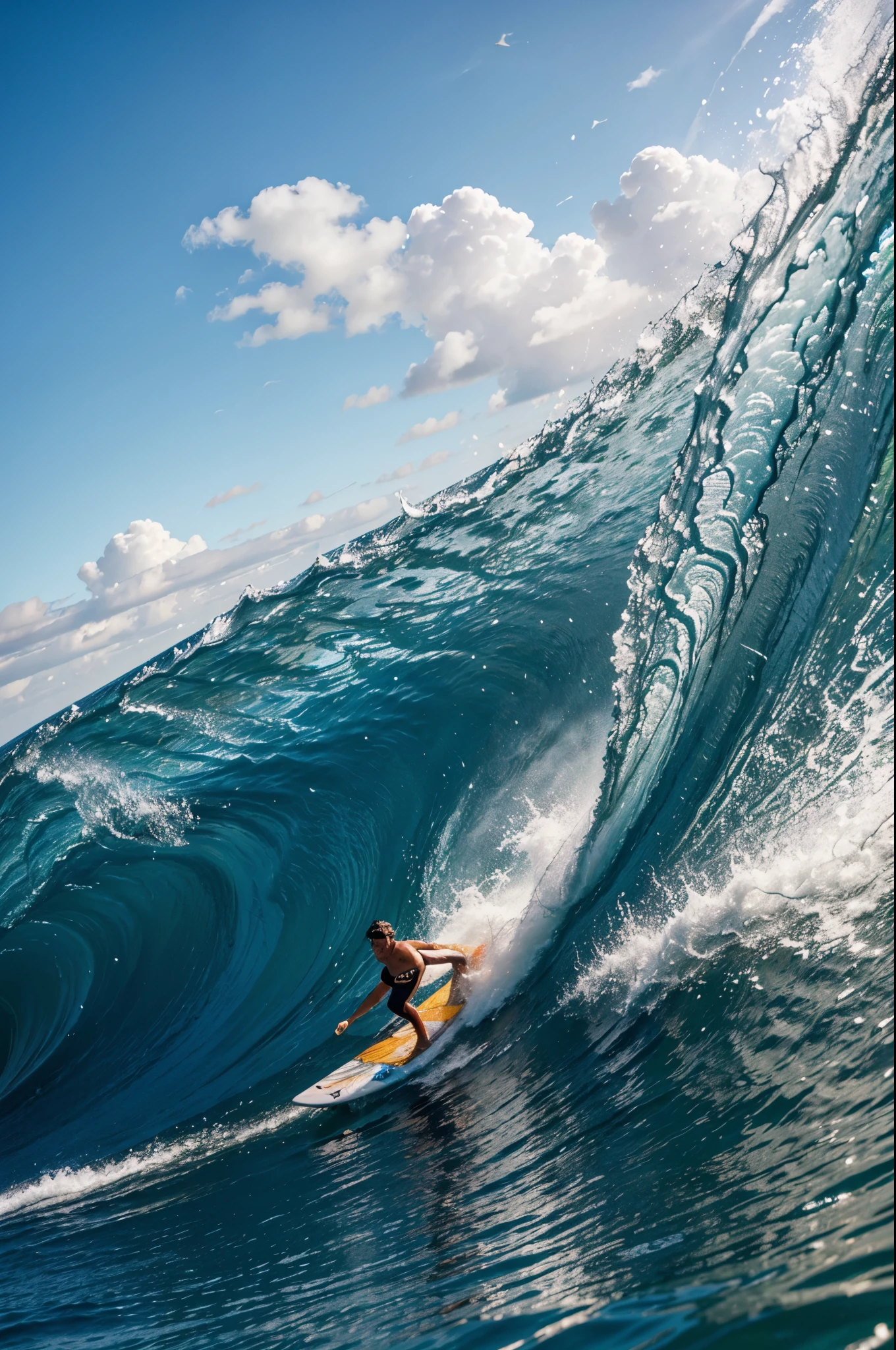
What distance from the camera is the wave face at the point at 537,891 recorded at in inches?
123

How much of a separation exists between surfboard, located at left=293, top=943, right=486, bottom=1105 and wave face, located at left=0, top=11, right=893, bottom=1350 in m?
0.15

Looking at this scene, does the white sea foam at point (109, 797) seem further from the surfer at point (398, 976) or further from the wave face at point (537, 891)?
the surfer at point (398, 976)

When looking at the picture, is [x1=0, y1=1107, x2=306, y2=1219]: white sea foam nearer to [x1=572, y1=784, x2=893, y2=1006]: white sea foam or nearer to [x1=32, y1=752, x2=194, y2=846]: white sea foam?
[x1=572, y1=784, x2=893, y2=1006]: white sea foam

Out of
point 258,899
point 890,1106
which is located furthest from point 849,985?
point 258,899

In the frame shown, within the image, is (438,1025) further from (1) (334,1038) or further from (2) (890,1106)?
(2) (890,1106)

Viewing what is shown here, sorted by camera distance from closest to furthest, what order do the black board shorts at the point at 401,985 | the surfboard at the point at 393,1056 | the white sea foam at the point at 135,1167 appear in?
1. the surfboard at the point at 393,1056
2. the black board shorts at the point at 401,985
3. the white sea foam at the point at 135,1167

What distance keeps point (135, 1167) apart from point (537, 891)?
4040mm

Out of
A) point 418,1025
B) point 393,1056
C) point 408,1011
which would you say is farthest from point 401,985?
point 393,1056

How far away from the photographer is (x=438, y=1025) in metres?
6.53

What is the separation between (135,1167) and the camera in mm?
6887

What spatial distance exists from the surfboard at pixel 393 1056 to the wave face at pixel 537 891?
0.15m

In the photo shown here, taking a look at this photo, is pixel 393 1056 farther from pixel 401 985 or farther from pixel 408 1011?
pixel 401 985

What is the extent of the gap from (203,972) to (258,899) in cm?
100

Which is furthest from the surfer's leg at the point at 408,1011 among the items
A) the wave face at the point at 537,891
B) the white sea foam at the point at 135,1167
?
the white sea foam at the point at 135,1167
